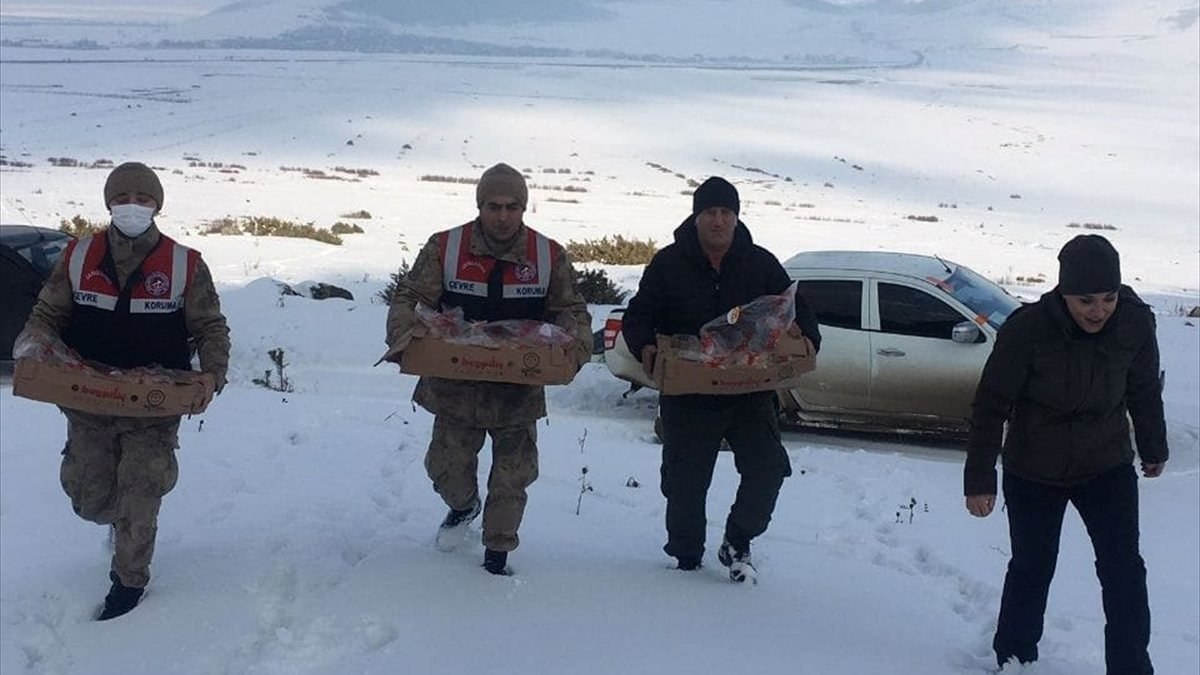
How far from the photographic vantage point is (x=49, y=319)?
4652mm

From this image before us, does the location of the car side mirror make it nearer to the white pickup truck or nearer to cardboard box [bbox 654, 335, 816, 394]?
the white pickup truck

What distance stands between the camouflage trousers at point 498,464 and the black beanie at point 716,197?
3.97ft

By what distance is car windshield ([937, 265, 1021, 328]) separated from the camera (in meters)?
9.23

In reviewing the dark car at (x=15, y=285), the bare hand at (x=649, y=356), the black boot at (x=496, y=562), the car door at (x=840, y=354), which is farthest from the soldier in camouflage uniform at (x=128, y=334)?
the dark car at (x=15, y=285)

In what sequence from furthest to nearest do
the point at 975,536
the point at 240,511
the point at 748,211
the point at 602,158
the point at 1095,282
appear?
the point at 602,158
the point at 748,211
the point at 975,536
the point at 240,511
the point at 1095,282

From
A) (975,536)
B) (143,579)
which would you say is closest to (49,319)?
(143,579)

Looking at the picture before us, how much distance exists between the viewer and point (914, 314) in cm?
931

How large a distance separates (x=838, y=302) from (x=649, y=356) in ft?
16.2

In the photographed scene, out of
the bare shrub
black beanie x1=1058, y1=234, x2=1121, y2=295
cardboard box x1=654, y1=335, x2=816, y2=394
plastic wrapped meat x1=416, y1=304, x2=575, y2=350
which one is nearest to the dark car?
plastic wrapped meat x1=416, y1=304, x2=575, y2=350

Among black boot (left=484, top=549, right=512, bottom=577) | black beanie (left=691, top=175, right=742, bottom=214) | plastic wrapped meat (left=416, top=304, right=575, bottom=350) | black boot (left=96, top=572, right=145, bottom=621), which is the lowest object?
black boot (left=96, top=572, right=145, bottom=621)

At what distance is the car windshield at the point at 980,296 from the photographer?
9234 millimetres

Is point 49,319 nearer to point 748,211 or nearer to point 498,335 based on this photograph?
point 498,335

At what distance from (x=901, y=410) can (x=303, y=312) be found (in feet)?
22.5

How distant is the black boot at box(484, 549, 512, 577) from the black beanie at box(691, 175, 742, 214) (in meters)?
1.73
